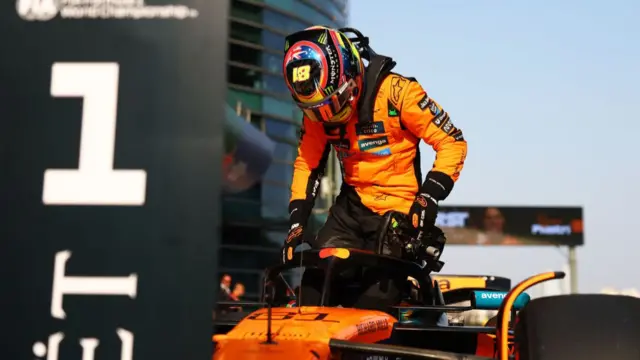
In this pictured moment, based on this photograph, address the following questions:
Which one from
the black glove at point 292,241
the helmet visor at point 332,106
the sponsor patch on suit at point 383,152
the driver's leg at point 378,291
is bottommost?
the driver's leg at point 378,291

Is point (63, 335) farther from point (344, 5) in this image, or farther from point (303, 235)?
point (344, 5)

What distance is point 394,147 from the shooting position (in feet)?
13.6

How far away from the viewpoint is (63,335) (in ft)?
4.20

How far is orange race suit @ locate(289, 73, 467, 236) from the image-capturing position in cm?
401

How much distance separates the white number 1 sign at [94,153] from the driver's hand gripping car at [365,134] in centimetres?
240

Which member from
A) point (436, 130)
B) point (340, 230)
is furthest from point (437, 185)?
point (340, 230)

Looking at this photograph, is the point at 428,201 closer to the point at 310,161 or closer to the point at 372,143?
the point at 372,143

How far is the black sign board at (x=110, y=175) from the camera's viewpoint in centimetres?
128

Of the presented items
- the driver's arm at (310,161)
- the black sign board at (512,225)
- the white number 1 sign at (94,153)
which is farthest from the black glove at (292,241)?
the black sign board at (512,225)

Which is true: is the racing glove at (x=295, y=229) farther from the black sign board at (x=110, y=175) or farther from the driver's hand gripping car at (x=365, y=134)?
the black sign board at (x=110, y=175)

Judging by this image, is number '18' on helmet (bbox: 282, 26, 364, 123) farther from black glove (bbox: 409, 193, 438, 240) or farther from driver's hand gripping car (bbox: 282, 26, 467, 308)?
black glove (bbox: 409, 193, 438, 240)

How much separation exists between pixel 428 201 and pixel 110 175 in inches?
102

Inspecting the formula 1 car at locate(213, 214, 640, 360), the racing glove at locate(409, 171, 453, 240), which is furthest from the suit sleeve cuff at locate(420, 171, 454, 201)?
the formula 1 car at locate(213, 214, 640, 360)

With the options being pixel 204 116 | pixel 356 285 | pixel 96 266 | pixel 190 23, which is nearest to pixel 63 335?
pixel 96 266
